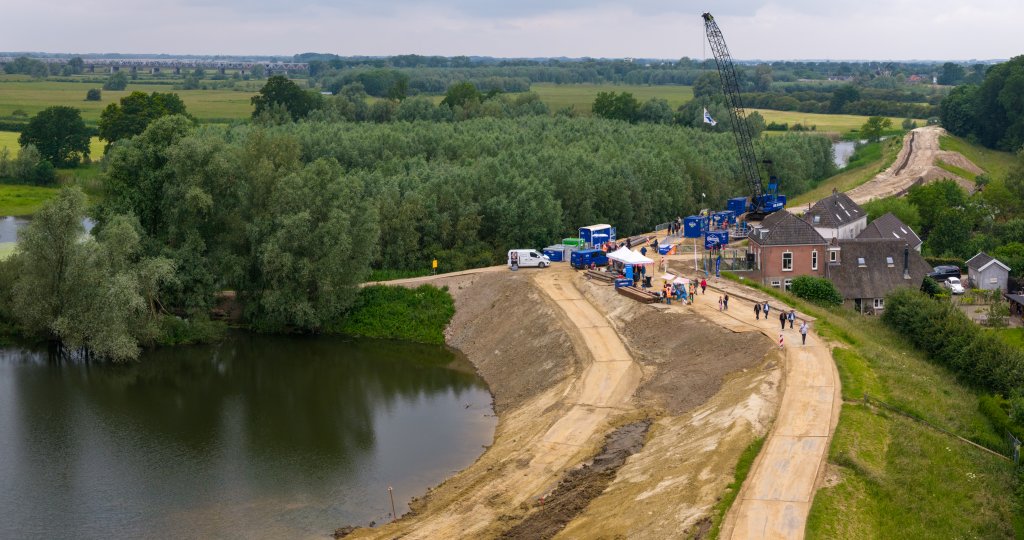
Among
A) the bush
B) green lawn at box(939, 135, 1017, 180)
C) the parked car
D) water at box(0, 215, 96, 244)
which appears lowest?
water at box(0, 215, 96, 244)

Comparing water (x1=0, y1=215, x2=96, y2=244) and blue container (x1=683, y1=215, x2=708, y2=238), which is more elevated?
blue container (x1=683, y1=215, x2=708, y2=238)

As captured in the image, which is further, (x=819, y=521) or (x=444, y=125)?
(x=444, y=125)

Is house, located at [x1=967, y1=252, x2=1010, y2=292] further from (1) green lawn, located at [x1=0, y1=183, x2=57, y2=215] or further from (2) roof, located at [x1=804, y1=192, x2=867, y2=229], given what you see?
(1) green lawn, located at [x1=0, y1=183, x2=57, y2=215]

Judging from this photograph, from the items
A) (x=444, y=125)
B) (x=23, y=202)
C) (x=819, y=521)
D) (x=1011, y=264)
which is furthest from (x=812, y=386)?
(x=23, y=202)

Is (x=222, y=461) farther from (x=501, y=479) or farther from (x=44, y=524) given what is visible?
(x=501, y=479)

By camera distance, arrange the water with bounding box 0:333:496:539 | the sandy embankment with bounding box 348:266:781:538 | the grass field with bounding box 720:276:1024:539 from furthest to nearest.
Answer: the water with bounding box 0:333:496:539
the sandy embankment with bounding box 348:266:781:538
the grass field with bounding box 720:276:1024:539

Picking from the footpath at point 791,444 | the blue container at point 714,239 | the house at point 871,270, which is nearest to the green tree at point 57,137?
the blue container at point 714,239

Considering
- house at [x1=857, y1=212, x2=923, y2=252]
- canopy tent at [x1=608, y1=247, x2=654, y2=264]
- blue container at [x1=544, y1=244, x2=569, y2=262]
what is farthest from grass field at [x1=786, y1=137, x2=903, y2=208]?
canopy tent at [x1=608, y1=247, x2=654, y2=264]
